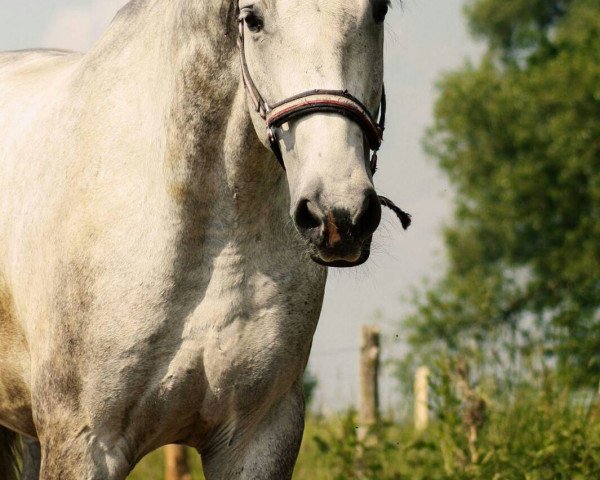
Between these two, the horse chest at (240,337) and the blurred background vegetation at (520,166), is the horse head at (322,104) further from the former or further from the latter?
the blurred background vegetation at (520,166)

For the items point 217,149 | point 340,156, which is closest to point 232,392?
point 217,149

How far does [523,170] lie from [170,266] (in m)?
20.1

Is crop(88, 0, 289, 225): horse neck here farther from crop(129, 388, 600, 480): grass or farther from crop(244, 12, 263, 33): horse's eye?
crop(129, 388, 600, 480): grass

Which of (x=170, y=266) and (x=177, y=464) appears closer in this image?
(x=170, y=266)

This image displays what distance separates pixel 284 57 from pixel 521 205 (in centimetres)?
2097

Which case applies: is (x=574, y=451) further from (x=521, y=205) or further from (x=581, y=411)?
(x=521, y=205)

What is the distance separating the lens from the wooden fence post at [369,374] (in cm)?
782

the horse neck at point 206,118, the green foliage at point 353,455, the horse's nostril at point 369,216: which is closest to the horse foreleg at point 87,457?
the horse neck at point 206,118

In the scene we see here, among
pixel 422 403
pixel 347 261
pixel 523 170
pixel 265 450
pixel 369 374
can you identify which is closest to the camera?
pixel 347 261

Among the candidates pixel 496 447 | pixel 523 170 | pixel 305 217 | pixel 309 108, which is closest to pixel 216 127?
pixel 309 108

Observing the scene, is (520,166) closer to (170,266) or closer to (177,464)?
(177,464)

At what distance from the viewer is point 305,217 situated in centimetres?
292

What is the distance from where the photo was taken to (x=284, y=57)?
3035 mm

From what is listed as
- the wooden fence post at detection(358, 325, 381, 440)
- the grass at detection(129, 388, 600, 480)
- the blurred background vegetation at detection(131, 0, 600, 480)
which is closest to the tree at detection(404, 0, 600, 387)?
the blurred background vegetation at detection(131, 0, 600, 480)
